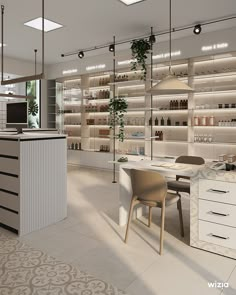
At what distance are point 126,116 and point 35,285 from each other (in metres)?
5.71

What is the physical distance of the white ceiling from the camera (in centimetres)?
460

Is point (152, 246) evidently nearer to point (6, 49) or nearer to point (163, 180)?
point (163, 180)

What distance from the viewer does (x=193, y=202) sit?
2859 mm

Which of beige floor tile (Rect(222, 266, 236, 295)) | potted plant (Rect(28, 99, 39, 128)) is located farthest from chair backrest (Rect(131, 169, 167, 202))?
potted plant (Rect(28, 99, 39, 128))

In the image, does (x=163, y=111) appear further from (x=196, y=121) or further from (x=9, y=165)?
(x=9, y=165)

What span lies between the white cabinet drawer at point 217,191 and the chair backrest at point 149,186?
0.39m

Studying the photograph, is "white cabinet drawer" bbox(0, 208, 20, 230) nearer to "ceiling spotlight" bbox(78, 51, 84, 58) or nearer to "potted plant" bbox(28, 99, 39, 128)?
"ceiling spotlight" bbox(78, 51, 84, 58)

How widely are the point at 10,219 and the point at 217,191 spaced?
242 cm

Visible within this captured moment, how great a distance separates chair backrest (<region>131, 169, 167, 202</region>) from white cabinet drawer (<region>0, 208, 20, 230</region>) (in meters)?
1.44

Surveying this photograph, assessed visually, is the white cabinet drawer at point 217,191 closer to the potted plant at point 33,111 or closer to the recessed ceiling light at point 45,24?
the recessed ceiling light at point 45,24

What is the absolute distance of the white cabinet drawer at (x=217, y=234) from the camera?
2.64 metres

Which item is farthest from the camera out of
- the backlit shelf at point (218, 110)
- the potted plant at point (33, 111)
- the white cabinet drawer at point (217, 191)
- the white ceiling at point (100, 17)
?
the potted plant at point (33, 111)

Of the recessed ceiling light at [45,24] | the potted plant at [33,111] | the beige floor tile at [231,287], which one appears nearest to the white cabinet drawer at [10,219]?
the beige floor tile at [231,287]

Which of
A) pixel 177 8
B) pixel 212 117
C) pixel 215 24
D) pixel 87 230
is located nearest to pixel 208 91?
pixel 212 117
